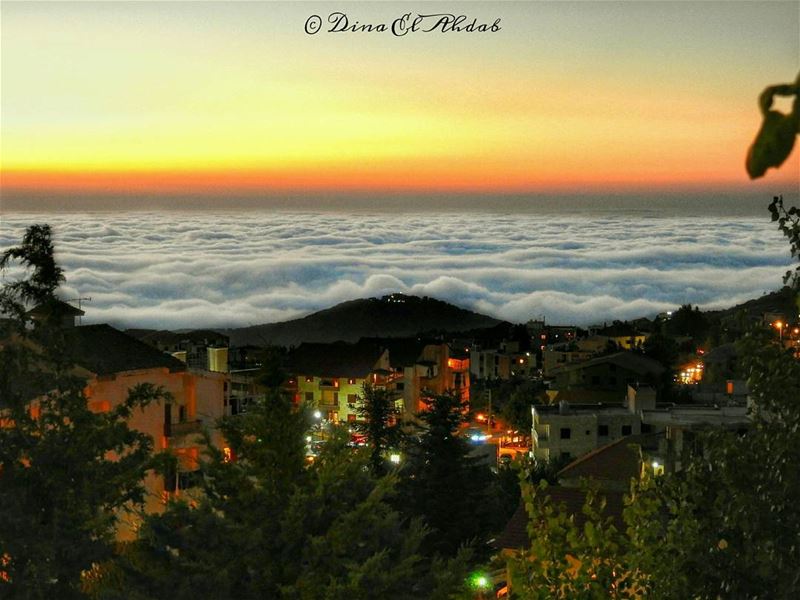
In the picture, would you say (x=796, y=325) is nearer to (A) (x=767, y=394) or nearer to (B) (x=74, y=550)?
(A) (x=767, y=394)

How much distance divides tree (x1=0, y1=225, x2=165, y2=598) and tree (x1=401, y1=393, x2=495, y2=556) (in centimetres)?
1396

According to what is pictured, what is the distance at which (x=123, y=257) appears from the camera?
34.4 m

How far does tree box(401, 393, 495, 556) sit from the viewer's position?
24.9m

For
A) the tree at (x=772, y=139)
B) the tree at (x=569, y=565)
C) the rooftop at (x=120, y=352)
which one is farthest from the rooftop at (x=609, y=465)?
the tree at (x=772, y=139)

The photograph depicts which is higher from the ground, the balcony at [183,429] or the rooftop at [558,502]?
the balcony at [183,429]

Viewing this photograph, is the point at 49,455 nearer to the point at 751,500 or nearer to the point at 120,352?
the point at 751,500

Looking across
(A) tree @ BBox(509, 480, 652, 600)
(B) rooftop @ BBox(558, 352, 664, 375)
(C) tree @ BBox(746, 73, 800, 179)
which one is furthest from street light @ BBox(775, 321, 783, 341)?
(B) rooftop @ BBox(558, 352, 664, 375)

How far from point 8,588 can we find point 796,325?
24.3 ft

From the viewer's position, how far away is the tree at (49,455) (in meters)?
10.6

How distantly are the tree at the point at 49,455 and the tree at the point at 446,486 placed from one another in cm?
1396

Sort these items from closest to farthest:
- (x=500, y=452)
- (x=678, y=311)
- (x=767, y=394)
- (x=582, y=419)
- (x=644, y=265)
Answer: (x=767, y=394)
(x=582, y=419)
(x=500, y=452)
(x=644, y=265)
(x=678, y=311)

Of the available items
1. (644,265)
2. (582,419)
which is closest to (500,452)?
(582,419)

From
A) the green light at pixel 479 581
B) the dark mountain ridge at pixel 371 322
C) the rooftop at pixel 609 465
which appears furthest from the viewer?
the dark mountain ridge at pixel 371 322

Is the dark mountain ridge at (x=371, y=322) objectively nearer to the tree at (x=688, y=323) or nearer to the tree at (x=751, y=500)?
the tree at (x=688, y=323)
